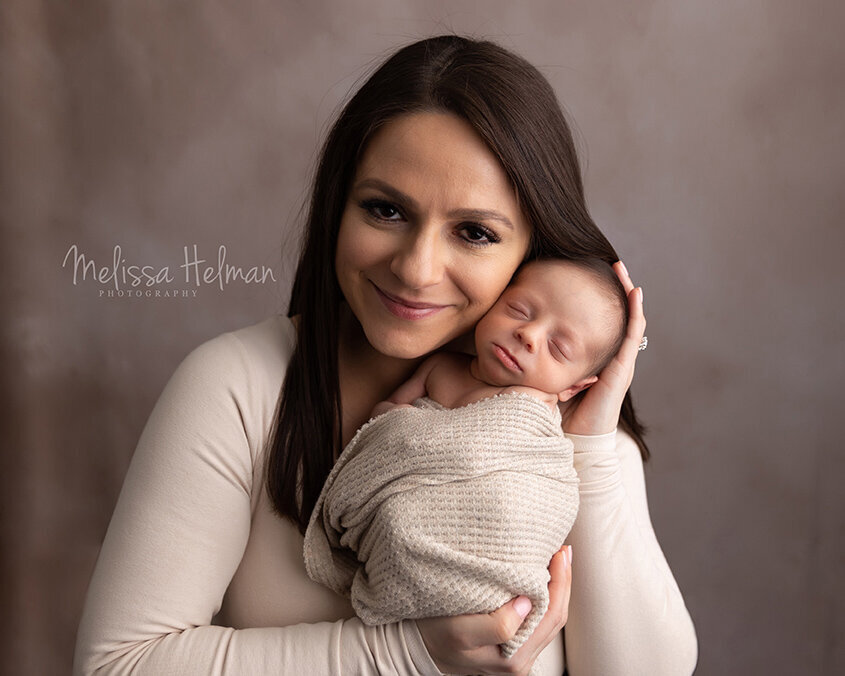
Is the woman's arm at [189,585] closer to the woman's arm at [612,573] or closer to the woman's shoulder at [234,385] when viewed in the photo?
the woman's shoulder at [234,385]

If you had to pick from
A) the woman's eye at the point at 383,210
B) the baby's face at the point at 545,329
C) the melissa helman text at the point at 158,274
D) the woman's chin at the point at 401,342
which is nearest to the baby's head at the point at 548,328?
the baby's face at the point at 545,329

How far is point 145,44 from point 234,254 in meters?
0.60

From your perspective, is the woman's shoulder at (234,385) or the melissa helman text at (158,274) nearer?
the woman's shoulder at (234,385)

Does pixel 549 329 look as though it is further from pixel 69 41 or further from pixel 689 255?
pixel 69 41

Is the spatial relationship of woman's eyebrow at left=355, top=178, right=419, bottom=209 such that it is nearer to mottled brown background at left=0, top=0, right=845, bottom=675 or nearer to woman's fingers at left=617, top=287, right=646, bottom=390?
woman's fingers at left=617, top=287, right=646, bottom=390

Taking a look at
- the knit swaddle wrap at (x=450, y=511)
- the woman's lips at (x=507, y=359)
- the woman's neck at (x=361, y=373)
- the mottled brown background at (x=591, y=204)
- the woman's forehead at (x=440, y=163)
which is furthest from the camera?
the mottled brown background at (x=591, y=204)

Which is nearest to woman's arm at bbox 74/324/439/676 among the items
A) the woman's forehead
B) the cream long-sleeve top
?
the cream long-sleeve top

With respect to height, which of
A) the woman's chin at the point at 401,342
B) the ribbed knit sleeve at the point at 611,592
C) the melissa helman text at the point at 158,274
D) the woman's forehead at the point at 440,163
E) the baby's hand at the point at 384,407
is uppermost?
the woman's forehead at the point at 440,163

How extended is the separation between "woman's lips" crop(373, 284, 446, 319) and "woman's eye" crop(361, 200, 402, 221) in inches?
4.6

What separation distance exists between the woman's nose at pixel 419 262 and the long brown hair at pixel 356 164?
163 mm

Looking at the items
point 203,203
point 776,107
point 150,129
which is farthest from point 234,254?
point 776,107

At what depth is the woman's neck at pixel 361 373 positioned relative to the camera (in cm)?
151

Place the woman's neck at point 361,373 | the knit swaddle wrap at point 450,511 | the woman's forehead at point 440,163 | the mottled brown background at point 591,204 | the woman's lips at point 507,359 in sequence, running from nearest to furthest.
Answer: the knit swaddle wrap at point 450,511, the woman's forehead at point 440,163, the woman's lips at point 507,359, the woman's neck at point 361,373, the mottled brown background at point 591,204

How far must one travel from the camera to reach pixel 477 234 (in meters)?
1.35
